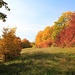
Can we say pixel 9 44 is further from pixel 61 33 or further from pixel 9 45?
pixel 61 33

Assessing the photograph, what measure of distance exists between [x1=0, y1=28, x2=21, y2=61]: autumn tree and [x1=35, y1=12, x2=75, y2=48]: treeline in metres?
8.97

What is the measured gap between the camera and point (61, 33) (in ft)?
148

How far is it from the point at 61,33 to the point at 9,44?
37.3ft

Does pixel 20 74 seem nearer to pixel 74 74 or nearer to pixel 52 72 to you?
pixel 52 72

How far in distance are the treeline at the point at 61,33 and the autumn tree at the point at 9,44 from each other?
29.4ft

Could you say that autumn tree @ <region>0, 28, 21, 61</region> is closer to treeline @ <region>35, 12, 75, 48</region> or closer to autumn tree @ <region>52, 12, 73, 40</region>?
treeline @ <region>35, 12, 75, 48</region>

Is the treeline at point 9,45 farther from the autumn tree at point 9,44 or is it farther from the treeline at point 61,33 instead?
the treeline at point 61,33

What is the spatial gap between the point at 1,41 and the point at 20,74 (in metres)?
15.1

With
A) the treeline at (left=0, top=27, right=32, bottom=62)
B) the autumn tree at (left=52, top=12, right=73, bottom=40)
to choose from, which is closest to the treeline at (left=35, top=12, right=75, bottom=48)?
the autumn tree at (left=52, top=12, right=73, bottom=40)

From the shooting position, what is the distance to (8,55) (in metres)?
39.9

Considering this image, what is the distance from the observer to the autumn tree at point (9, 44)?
Result: 38906 mm

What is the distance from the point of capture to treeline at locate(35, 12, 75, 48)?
128 ft

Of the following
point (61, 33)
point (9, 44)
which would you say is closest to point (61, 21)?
point (61, 33)

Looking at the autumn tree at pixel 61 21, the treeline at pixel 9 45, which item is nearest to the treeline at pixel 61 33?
the autumn tree at pixel 61 21
